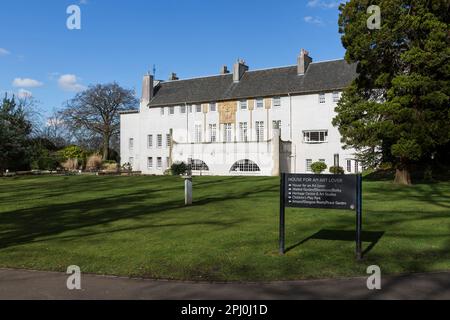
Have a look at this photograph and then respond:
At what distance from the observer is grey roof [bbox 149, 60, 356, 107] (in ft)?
155

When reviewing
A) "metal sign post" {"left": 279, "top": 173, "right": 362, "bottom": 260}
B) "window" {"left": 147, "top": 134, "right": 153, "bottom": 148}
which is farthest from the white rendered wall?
"metal sign post" {"left": 279, "top": 173, "right": 362, "bottom": 260}

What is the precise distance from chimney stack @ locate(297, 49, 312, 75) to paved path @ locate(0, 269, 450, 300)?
4500cm

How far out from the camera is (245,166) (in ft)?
157

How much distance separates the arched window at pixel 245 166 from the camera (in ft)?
154

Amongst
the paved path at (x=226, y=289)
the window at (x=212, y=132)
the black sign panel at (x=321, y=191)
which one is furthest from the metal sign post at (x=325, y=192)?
the window at (x=212, y=132)

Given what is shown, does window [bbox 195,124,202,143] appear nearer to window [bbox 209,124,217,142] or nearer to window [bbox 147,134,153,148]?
window [bbox 209,124,217,142]

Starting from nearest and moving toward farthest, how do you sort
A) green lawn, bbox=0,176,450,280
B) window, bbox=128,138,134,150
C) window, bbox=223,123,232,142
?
green lawn, bbox=0,176,450,280
window, bbox=223,123,232,142
window, bbox=128,138,134,150

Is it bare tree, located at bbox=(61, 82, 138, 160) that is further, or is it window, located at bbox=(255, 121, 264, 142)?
bare tree, located at bbox=(61, 82, 138, 160)

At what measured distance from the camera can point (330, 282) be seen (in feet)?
22.6

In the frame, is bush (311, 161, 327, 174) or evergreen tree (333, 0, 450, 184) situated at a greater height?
Result: evergreen tree (333, 0, 450, 184)

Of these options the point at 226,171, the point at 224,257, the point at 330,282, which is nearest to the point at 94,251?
the point at 224,257

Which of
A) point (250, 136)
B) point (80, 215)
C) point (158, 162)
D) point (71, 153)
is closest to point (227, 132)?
point (250, 136)

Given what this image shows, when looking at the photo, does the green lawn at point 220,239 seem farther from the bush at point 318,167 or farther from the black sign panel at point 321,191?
the bush at point 318,167

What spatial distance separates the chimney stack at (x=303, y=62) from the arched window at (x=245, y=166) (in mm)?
12009
